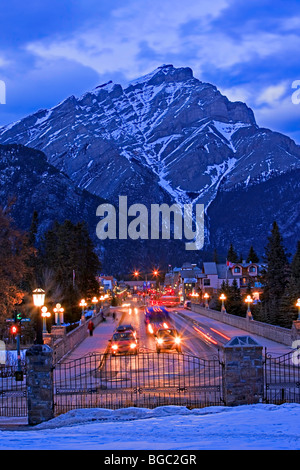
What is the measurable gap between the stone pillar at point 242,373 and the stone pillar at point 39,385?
4.42 m

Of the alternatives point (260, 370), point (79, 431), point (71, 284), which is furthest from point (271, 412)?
point (71, 284)

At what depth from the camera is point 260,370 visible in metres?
12.7

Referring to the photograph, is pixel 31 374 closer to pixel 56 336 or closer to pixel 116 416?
pixel 116 416

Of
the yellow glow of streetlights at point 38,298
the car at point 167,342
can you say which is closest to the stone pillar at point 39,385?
the yellow glow of streetlights at point 38,298

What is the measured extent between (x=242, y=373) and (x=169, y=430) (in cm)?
353

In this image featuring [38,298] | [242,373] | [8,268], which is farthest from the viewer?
[8,268]

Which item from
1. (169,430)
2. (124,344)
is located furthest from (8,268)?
(169,430)

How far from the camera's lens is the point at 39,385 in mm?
12445

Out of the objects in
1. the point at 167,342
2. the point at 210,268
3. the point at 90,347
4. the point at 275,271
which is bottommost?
the point at 90,347

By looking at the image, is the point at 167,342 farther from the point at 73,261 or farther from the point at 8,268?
the point at 73,261

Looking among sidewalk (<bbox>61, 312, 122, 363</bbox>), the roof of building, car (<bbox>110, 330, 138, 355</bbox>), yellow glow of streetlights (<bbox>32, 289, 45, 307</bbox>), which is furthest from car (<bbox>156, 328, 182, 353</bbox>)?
the roof of building

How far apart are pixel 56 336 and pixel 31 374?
1481 cm

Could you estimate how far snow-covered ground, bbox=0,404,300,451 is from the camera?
8375mm

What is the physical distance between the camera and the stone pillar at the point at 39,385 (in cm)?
1230
